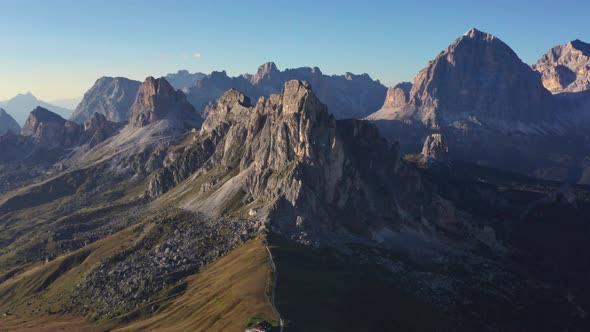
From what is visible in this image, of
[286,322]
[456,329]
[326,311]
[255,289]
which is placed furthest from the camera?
[456,329]

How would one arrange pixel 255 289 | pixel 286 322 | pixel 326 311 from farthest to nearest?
pixel 255 289 < pixel 326 311 < pixel 286 322

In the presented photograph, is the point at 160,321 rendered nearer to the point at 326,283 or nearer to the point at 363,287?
the point at 326,283

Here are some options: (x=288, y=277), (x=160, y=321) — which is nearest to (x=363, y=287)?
(x=288, y=277)

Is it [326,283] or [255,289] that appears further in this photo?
[326,283]

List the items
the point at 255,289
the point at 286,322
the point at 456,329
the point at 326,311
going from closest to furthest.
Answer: the point at 286,322 → the point at 326,311 → the point at 255,289 → the point at 456,329

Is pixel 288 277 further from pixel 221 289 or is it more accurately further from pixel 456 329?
pixel 456 329

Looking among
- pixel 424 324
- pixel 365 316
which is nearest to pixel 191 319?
pixel 365 316

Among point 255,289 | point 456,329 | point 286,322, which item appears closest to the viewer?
point 286,322

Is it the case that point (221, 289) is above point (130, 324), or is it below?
above

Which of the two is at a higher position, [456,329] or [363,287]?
[363,287]
